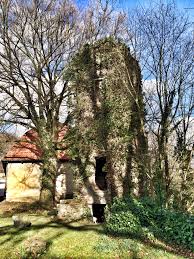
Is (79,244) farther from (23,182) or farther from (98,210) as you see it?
(23,182)

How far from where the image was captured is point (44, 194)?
2331cm

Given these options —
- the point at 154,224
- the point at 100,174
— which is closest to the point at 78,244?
the point at 154,224

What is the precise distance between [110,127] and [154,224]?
7949 mm

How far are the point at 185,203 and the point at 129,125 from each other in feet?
18.7

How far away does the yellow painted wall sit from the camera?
88.1ft

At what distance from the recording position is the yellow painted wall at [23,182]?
26.9m

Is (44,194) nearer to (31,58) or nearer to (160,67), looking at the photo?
(31,58)

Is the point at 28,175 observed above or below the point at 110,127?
below

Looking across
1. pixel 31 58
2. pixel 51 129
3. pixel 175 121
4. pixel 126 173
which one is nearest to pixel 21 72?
pixel 31 58

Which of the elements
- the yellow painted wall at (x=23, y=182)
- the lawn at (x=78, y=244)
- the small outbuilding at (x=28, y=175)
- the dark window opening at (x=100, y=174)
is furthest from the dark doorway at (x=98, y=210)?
the yellow painted wall at (x=23, y=182)

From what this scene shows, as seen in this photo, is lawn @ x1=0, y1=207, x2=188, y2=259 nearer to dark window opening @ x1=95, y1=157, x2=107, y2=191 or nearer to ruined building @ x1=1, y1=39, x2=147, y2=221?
ruined building @ x1=1, y1=39, x2=147, y2=221

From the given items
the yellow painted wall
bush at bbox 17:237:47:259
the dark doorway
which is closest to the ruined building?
the dark doorway

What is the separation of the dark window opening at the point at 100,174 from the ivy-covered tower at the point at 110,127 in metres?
0.07

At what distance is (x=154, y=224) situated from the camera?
13.9m
